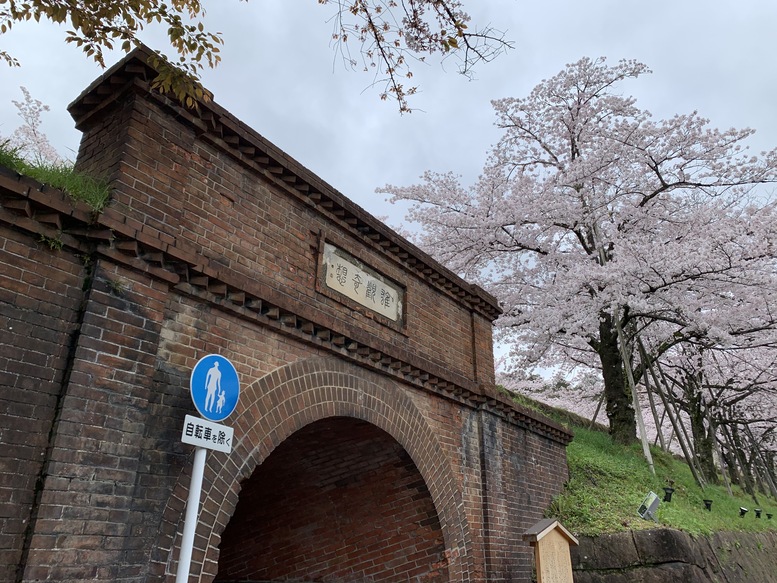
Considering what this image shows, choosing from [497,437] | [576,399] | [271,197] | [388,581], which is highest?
[576,399]

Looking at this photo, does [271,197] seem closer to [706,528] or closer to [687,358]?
[706,528]

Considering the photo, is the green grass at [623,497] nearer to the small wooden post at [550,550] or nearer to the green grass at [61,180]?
the small wooden post at [550,550]

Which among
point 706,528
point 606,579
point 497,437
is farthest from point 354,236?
point 706,528

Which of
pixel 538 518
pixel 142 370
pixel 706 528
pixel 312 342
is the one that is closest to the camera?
pixel 142 370

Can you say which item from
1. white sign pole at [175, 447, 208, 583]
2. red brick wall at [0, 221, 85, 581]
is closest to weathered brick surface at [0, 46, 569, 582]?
red brick wall at [0, 221, 85, 581]

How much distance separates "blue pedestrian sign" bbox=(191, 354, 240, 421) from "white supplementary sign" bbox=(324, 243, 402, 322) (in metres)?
2.50

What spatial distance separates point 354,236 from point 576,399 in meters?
18.6

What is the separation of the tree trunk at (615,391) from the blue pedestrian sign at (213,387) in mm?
12825

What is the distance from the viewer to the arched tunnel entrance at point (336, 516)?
23.5 feet

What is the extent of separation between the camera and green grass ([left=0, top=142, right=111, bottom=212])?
4082 millimetres

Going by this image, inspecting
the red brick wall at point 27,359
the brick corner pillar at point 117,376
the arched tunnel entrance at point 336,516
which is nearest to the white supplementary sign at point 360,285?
the arched tunnel entrance at point 336,516

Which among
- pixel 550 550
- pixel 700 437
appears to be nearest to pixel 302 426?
pixel 550 550

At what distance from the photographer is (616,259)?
14.3 metres

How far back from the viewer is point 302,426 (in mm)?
5621
